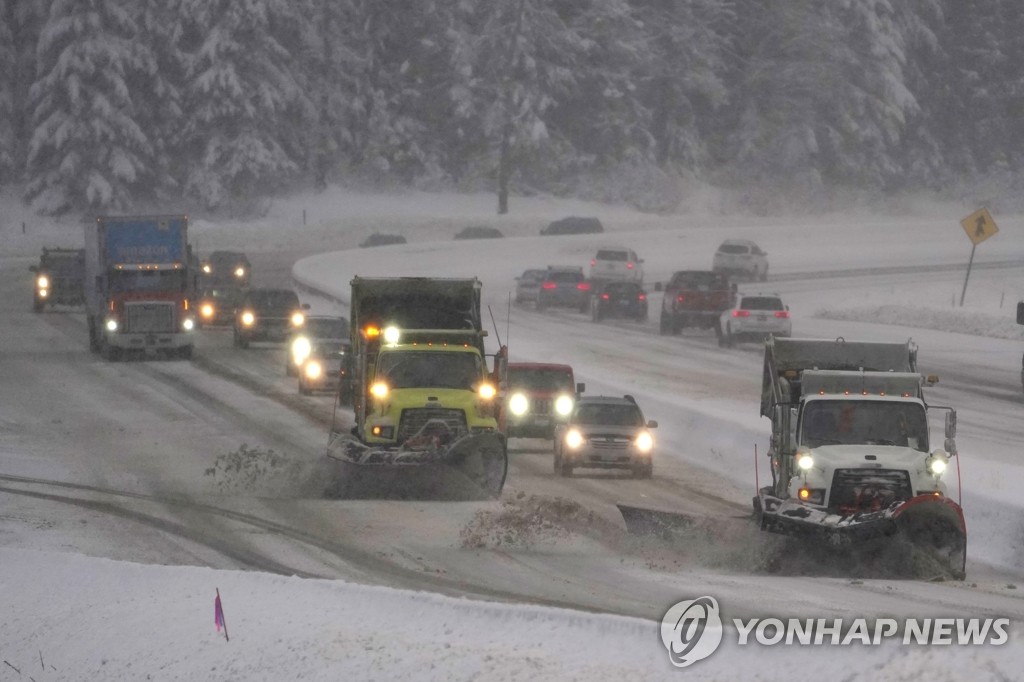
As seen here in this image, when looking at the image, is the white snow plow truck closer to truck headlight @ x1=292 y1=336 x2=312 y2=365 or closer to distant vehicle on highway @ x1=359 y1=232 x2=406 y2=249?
truck headlight @ x1=292 y1=336 x2=312 y2=365

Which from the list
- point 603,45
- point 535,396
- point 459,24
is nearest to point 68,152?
point 459,24

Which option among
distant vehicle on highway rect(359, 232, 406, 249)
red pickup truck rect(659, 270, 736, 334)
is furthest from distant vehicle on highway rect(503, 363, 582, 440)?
distant vehicle on highway rect(359, 232, 406, 249)

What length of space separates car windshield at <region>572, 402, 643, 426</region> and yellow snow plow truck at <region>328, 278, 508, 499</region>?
6.90 feet

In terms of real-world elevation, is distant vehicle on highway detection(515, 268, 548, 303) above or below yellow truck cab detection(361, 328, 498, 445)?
below

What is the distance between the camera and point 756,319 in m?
47.4

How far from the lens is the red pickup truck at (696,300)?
50.9 metres

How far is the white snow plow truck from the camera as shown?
16484mm

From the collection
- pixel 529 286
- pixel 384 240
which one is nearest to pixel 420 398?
pixel 529 286

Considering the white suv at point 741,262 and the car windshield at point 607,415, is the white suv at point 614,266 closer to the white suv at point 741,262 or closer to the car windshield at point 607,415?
the white suv at point 741,262

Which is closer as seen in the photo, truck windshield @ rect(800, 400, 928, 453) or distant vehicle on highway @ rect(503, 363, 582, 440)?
truck windshield @ rect(800, 400, 928, 453)

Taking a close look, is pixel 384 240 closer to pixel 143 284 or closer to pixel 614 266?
pixel 614 266

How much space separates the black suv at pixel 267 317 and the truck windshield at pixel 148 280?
2742 millimetres

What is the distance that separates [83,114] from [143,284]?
57935mm

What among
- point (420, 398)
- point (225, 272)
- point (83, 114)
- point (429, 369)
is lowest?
point (225, 272)
